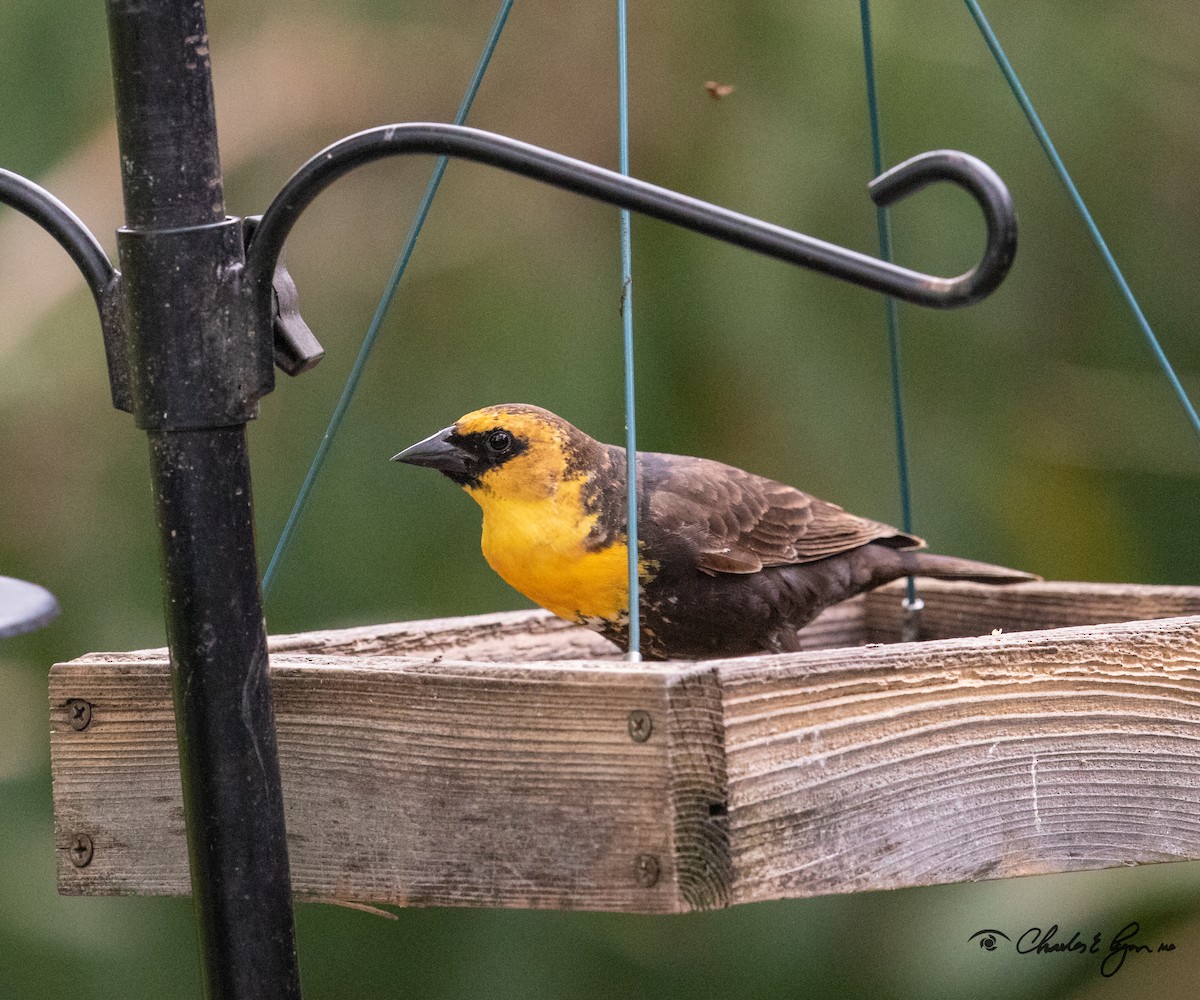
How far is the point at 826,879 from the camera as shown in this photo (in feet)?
5.89

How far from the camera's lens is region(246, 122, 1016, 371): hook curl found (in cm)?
131

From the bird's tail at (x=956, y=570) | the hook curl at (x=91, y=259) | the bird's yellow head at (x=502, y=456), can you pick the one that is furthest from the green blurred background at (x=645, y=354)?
the hook curl at (x=91, y=259)

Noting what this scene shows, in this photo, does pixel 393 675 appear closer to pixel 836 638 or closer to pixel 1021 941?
pixel 836 638

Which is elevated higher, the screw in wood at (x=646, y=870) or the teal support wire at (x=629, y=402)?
the teal support wire at (x=629, y=402)

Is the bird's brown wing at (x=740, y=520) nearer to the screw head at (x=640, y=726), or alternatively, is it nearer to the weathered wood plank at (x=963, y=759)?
the weathered wood plank at (x=963, y=759)

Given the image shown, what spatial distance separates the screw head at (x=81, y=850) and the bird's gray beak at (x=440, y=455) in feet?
2.40

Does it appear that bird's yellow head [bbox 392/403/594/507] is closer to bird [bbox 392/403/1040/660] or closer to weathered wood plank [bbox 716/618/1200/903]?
bird [bbox 392/403/1040/660]

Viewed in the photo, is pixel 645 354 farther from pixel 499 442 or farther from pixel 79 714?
pixel 79 714

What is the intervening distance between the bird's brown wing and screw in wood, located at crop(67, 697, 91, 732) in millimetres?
929

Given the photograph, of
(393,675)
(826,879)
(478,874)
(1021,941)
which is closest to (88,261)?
(393,675)

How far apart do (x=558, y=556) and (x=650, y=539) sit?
166 millimetres

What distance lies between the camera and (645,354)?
11.3 ft

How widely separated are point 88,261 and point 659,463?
1.33 meters
